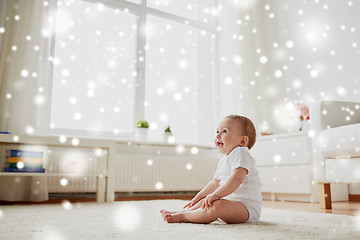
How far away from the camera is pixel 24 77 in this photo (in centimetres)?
254

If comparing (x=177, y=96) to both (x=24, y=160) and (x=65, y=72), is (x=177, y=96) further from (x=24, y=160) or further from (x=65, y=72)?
(x=24, y=160)

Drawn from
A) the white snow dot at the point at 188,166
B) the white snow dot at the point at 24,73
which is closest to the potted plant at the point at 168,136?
the white snow dot at the point at 188,166

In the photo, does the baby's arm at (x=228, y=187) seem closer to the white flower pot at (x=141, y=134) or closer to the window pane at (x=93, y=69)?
the white flower pot at (x=141, y=134)

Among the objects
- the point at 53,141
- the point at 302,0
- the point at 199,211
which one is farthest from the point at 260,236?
the point at 302,0

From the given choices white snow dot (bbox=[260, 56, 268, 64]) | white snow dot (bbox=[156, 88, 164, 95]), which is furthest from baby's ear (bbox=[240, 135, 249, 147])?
white snow dot (bbox=[260, 56, 268, 64])

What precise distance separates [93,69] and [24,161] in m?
1.38

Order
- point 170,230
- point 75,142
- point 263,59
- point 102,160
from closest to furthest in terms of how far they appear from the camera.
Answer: point 170,230, point 75,142, point 102,160, point 263,59

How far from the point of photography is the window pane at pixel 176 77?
3.55 m

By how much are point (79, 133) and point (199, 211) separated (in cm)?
223

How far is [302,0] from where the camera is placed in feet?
11.2

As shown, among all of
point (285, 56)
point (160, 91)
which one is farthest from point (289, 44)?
point (160, 91)

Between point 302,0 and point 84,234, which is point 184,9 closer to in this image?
point 302,0

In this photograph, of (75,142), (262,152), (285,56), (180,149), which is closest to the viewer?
(75,142)

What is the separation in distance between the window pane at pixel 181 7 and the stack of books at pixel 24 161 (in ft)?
7.49
